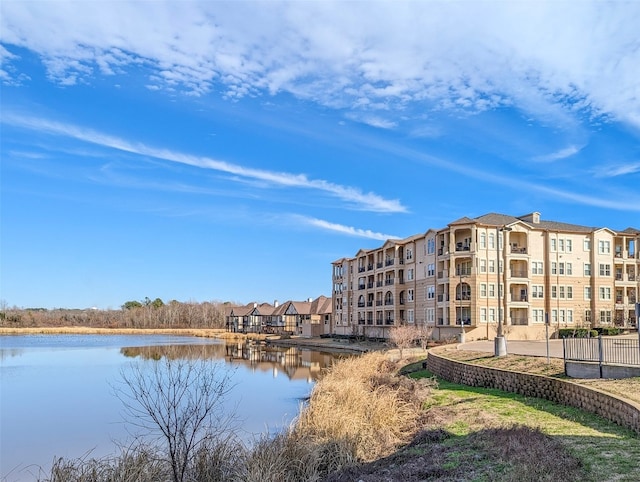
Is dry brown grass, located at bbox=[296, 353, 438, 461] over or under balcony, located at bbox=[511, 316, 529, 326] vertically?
under

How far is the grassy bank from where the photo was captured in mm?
9531

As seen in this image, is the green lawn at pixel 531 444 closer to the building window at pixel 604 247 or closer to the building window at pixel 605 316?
the building window at pixel 605 316

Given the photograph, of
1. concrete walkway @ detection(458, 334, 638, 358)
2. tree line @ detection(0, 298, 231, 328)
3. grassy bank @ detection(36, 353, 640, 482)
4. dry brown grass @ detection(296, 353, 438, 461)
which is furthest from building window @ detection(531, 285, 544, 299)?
tree line @ detection(0, 298, 231, 328)

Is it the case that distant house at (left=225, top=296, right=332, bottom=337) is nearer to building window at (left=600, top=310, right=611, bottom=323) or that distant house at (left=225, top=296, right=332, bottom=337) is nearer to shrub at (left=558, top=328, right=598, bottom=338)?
building window at (left=600, top=310, right=611, bottom=323)

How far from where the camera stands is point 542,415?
14.3 meters

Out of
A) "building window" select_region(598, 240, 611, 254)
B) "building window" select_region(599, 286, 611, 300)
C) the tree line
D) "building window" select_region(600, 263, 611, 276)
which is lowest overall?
the tree line

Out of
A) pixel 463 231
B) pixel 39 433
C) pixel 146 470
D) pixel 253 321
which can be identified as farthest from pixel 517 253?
pixel 253 321

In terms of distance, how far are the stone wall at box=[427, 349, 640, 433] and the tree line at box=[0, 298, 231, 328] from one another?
12134 centimetres

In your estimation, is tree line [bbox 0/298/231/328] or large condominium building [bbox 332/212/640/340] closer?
large condominium building [bbox 332/212/640/340]

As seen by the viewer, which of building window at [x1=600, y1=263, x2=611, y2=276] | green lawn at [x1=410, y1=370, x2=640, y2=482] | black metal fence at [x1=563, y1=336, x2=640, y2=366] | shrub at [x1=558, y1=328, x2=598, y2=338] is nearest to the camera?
green lawn at [x1=410, y1=370, x2=640, y2=482]

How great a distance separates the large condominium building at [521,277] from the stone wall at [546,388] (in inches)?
1056

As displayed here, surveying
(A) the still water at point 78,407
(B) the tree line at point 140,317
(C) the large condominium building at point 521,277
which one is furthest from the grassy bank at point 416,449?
(B) the tree line at point 140,317

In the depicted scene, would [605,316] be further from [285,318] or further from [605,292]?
[285,318]

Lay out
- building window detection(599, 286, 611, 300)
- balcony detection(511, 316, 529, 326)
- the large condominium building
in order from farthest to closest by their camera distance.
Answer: building window detection(599, 286, 611, 300) < balcony detection(511, 316, 529, 326) < the large condominium building
